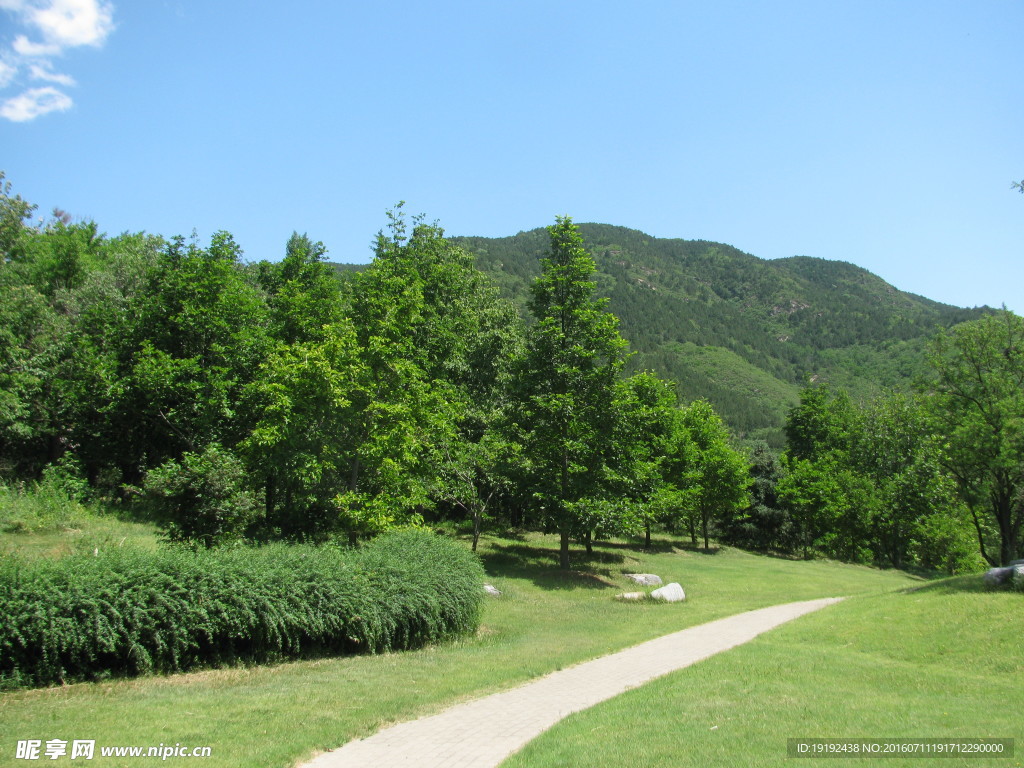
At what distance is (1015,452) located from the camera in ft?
84.4

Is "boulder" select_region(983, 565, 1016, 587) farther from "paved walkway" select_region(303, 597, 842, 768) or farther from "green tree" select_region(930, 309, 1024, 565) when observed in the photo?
"green tree" select_region(930, 309, 1024, 565)

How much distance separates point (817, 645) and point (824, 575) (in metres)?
26.1

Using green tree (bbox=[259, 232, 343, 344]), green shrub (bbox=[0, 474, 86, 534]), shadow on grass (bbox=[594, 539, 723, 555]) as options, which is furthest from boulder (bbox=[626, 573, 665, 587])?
green shrub (bbox=[0, 474, 86, 534])

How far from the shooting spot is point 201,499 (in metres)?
16.3

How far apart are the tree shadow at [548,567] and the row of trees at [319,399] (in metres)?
1.86

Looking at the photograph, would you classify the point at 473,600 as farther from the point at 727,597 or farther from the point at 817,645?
the point at 727,597

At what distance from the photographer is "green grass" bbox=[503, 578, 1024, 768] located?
6.94m

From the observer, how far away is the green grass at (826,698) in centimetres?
694

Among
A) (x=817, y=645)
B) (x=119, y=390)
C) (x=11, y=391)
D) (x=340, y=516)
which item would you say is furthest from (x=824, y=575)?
(x=11, y=391)

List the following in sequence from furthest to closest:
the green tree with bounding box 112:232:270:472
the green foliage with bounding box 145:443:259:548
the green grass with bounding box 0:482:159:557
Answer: the green tree with bounding box 112:232:270:472 < the green grass with bounding box 0:482:159:557 < the green foliage with bounding box 145:443:259:548

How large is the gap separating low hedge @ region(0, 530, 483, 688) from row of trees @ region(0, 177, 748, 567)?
191 inches

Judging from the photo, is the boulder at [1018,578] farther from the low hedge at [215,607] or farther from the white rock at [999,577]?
the low hedge at [215,607]

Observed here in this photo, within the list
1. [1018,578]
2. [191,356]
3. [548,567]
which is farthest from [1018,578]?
[191,356]

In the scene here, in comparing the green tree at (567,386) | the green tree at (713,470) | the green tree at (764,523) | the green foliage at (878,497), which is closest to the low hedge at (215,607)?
the green tree at (567,386)
